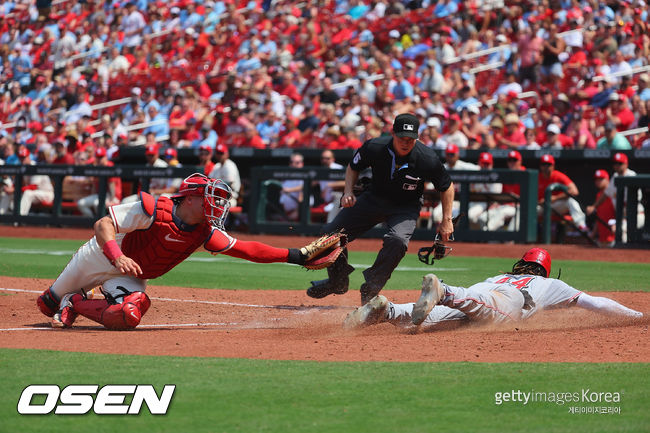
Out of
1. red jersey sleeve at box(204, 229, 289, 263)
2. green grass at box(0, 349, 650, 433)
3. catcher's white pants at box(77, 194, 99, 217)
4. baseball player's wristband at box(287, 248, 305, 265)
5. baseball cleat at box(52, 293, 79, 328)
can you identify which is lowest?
catcher's white pants at box(77, 194, 99, 217)

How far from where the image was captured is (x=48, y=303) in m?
7.53

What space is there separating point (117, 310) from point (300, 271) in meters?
A: 6.53

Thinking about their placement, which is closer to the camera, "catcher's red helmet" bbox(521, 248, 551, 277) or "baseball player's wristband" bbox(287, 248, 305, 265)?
→ "baseball player's wristband" bbox(287, 248, 305, 265)

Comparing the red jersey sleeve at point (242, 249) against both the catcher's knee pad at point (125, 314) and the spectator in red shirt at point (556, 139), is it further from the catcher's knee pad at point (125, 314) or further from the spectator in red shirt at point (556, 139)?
the spectator in red shirt at point (556, 139)

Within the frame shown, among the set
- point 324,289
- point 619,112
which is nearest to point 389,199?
point 324,289

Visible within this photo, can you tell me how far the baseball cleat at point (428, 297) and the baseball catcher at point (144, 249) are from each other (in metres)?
Result: 0.93

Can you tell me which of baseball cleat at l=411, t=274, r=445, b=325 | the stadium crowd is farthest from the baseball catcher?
the stadium crowd

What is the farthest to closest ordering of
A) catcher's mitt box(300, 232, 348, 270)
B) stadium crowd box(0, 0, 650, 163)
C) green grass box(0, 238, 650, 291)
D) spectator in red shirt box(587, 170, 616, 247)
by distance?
1. stadium crowd box(0, 0, 650, 163)
2. spectator in red shirt box(587, 170, 616, 247)
3. green grass box(0, 238, 650, 291)
4. catcher's mitt box(300, 232, 348, 270)

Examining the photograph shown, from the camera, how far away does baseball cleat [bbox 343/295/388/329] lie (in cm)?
703

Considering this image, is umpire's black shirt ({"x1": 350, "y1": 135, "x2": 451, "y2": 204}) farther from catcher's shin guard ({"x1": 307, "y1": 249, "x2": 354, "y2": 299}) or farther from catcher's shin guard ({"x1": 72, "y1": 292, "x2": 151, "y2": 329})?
catcher's shin guard ({"x1": 72, "y1": 292, "x2": 151, "y2": 329})

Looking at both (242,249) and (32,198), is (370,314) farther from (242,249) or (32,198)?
(32,198)

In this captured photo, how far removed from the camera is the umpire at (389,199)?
8633mm

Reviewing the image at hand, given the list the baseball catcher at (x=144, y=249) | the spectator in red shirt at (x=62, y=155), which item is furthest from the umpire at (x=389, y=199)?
the spectator in red shirt at (x=62, y=155)

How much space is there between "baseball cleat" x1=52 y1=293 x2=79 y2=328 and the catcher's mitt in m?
1.82
